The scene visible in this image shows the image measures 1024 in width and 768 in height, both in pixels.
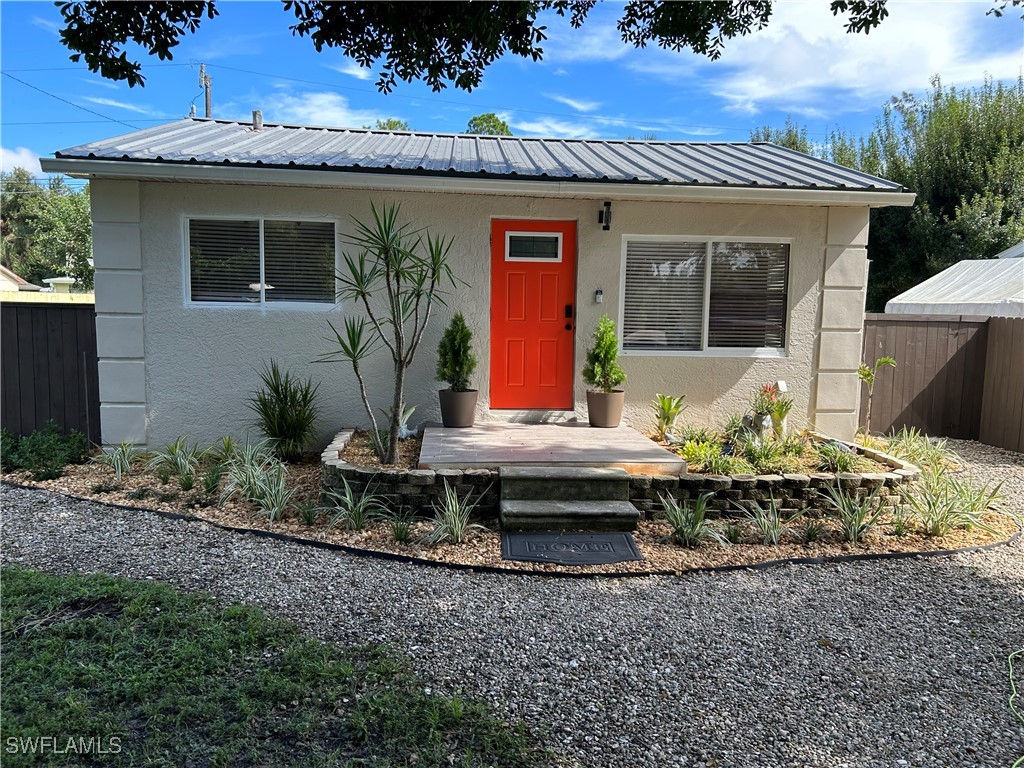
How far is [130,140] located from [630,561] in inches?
273

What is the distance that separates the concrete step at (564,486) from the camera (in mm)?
5461

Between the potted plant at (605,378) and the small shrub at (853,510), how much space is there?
7.70 ft

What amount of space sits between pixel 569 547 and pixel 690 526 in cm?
96

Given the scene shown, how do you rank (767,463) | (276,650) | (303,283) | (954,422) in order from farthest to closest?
1. (954,422)
2. (303,283)
3. (767,463)
4. (276,650)

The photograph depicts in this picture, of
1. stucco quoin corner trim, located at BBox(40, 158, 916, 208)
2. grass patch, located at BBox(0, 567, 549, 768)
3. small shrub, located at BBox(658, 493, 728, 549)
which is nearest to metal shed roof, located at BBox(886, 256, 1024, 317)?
stucco quoin corner trim, located at BBox(40, 158, 916, 208)

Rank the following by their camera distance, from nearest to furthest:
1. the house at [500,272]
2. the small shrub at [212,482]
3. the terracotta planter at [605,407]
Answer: the small shrub at [212,482] < the house at [500,272] < the terracotta planter at [605,407]

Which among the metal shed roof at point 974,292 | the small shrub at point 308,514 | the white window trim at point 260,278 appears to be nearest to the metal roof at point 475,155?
the white window trim at point 260,278

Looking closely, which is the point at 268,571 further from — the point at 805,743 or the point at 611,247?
the point at 611,247

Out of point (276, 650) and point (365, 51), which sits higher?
point (365, 51)

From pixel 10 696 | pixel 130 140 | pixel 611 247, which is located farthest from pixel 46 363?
pixel 611 247

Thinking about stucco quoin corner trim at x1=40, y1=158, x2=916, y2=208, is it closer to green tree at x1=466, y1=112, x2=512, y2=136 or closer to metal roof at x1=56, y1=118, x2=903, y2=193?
metal roof at x1=56, y1=118, x2=903, y2=193

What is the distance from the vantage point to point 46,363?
749 centimetres

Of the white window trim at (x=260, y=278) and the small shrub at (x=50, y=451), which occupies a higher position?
the white window trim at (x=260, y=278)

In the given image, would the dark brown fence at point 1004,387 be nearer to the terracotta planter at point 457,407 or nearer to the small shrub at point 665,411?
the small shrub at point 665,411
